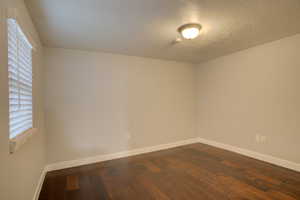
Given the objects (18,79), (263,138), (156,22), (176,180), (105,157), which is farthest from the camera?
(105,157)

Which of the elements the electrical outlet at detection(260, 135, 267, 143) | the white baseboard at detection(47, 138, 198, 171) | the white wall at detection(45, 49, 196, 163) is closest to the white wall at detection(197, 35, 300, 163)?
the electrical outlet at detection(260, 135, 267, 143)

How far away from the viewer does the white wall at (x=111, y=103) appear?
111 inches

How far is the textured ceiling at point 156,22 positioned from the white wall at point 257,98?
1.15 feet

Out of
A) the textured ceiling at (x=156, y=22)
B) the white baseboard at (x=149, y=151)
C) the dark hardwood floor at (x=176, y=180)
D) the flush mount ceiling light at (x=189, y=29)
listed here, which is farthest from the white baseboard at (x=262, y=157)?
the flush mount ceiling light at (x=189, y=29)

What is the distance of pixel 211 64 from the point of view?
13.1 ft

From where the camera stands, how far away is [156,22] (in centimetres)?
207

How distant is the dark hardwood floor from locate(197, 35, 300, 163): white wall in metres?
0.47

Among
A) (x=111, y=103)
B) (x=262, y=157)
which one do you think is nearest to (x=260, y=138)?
(x=262, y=157)

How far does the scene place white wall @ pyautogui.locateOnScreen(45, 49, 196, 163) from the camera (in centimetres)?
283

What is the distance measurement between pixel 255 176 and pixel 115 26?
10.0ft

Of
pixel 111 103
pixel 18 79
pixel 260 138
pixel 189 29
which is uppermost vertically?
pixel 189 29

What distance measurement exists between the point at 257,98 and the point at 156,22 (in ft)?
8.14

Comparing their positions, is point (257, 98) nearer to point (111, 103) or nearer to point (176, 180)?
point (176, 180)

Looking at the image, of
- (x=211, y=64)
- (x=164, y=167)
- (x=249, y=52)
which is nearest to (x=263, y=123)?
(x=249, y=52)
